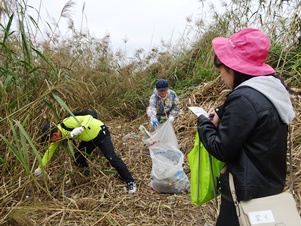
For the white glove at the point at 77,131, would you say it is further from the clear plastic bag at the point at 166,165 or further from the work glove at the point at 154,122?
the work glove at the point at 154,122

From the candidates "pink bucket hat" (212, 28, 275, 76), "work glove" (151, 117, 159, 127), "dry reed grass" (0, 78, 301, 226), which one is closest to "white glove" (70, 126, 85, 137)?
"dry reed grass" (0, 78, 301, 226)

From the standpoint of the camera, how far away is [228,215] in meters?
1.31

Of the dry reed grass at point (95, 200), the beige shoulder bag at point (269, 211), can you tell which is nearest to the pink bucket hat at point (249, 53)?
the beige shoulder bag at point (269, 211)

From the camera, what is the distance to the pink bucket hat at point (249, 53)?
3.89 feet

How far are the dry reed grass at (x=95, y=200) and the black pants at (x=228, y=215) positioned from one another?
2.03ft

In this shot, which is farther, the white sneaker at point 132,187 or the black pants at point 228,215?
the white sneaker at point 132,187

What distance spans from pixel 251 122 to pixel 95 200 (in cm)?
186

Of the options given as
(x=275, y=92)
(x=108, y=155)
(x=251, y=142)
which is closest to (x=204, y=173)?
(x=251, y=142)

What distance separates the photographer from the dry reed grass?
2141mm

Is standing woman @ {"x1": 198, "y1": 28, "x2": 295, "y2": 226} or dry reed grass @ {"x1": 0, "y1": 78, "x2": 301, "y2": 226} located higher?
standing woman @ {"x1": 198, "y1": 28, "x2": 295, "y2": 226}

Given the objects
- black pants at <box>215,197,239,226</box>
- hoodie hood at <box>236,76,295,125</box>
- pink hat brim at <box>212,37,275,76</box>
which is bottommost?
black pants at <box>215,197,239,226</box>

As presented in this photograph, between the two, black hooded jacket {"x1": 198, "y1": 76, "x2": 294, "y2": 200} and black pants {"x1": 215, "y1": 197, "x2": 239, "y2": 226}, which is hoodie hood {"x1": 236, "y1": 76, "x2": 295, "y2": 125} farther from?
black pants {"x1": 215, "y1": 197, "x2": 239, "y2": 226}

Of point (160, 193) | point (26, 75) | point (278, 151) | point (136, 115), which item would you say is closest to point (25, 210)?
point (26, 75)

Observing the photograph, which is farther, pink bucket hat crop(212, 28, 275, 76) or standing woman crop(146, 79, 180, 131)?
standing woman crop(146, 79, 180, 131)
